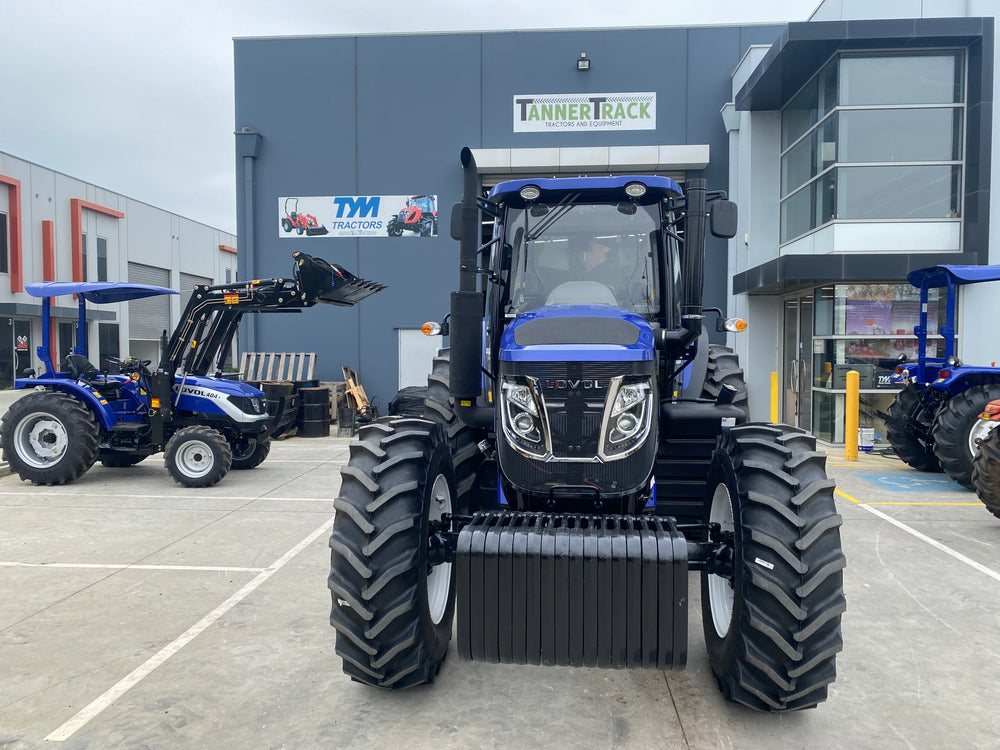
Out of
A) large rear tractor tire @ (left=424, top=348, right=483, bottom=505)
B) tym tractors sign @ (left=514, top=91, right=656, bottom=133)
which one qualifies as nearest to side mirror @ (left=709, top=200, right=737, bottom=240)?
large rear tractor tire @ (left=424, top=348, right=483, bottom=505)

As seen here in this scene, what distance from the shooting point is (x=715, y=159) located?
583 inches

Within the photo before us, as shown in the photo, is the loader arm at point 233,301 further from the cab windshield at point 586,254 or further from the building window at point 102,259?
the building window at point 102,259

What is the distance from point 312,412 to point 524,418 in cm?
1098

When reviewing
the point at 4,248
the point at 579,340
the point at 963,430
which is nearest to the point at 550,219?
the point at 579,340

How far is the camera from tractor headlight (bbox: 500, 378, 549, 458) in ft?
11.0

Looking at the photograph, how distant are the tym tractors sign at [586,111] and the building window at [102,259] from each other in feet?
76.8

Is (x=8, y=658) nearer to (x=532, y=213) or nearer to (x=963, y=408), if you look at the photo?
(x=532, y=213)

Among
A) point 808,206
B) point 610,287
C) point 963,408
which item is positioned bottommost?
point 963,408

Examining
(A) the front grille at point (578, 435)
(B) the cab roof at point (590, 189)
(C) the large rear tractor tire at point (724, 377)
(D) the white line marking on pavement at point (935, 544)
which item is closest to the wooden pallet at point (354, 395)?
(C) the large rear tractor tire at point (724, 377)

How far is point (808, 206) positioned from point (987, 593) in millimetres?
8828

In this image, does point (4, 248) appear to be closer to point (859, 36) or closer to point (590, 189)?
point (859, 36)

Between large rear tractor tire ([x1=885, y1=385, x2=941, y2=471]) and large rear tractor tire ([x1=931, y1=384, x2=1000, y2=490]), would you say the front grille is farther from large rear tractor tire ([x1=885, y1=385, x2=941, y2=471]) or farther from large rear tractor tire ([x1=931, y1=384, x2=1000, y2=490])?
large rear tractor tire ([x1=885, y1=385, x2=941, y2=471])

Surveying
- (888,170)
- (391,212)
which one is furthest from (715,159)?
(391,212)

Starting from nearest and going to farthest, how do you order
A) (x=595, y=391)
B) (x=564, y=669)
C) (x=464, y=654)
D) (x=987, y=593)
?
(x=464, y=654), (x=595, y=391), (x=564, y=669), (x=987, y=593)
